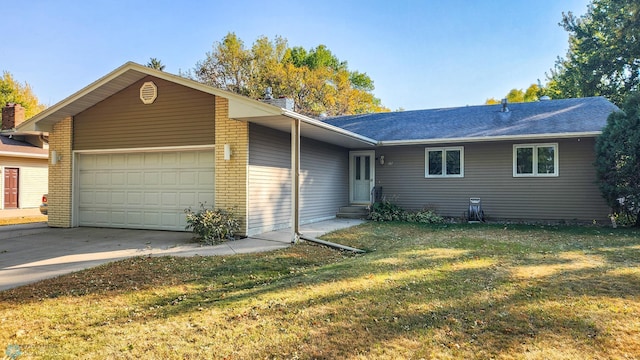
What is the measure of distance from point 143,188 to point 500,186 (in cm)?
1072

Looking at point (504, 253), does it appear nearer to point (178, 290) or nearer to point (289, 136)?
point (178, 290)

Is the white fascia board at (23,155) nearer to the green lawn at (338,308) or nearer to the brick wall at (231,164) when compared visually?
the brick wall at (231,164)

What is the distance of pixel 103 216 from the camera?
10.4 m

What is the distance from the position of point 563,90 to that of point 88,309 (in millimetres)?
27361

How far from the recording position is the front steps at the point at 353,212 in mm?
Result: 13609

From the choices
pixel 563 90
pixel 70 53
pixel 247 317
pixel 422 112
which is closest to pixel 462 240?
pixel 247 317

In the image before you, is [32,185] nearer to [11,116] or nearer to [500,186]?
[11,116]

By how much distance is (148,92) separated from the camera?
9.63 meters

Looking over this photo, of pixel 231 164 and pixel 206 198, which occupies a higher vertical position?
pixel 231 164

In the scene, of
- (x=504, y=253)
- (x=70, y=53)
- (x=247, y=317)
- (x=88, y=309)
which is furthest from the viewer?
(x=70, y=53)

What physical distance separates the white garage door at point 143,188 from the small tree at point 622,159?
33.6 feet

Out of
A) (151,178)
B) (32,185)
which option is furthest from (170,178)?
(32,185)

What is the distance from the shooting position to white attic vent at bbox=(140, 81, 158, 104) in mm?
9576

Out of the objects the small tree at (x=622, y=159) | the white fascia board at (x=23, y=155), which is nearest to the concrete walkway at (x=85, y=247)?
the white fascia board at (x=23, y=155)
